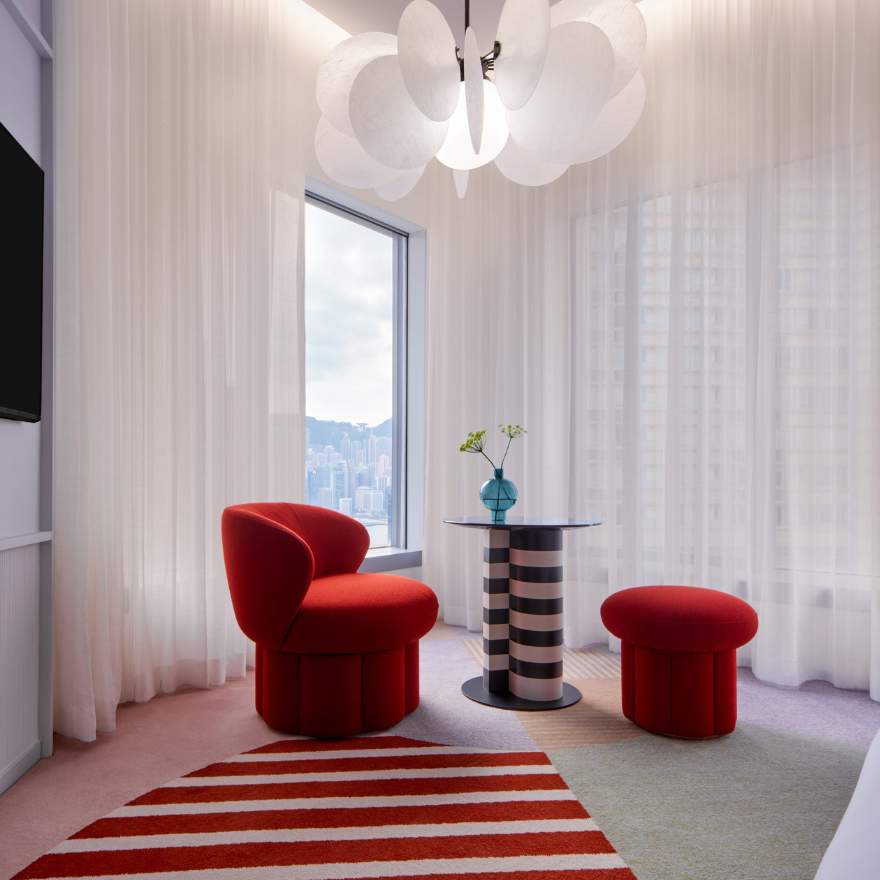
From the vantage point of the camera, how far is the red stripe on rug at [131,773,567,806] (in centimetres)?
197

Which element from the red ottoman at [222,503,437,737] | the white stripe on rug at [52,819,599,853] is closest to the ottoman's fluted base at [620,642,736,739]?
the white stripe on rug at [52,819,599,853]

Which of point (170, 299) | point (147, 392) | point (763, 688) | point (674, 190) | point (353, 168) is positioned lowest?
point (763, 688)

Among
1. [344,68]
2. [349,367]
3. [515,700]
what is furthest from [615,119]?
[349,367]

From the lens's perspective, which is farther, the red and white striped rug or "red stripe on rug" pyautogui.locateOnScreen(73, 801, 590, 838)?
"red stripe on rug" pyautogui.locateOnScreen(73, 801, 590, 838)

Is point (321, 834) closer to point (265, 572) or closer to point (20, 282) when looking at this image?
point (265, 572)

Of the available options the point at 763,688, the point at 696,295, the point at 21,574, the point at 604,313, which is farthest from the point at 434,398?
the point at 21,574

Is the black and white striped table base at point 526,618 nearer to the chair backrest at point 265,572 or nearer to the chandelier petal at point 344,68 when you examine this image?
the chair backrest at point 265,572

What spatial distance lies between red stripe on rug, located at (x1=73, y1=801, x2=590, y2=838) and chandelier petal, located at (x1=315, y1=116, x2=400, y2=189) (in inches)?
76.9

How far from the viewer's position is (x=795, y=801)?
1962 millimetres

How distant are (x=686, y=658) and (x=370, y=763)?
111 centimetres

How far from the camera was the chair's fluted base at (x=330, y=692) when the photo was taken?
2.41m

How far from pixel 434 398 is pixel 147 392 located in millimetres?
1944

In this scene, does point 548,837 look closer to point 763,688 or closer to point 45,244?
point 763,688

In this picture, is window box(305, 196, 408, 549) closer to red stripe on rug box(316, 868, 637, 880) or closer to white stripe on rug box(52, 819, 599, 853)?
white stripe on rug box(52, 819, 599, 853)
